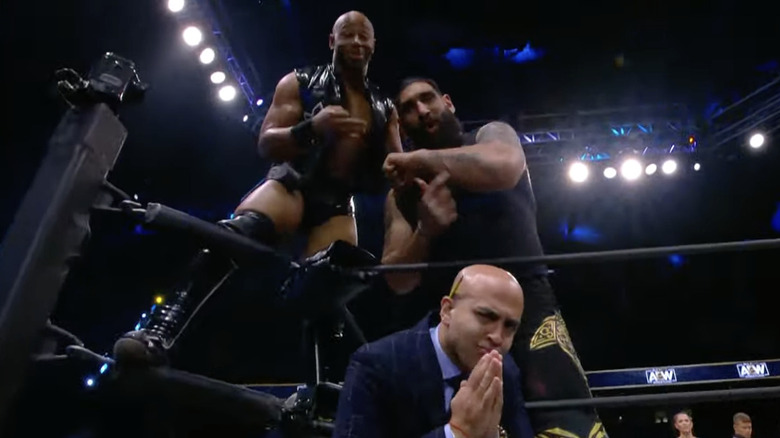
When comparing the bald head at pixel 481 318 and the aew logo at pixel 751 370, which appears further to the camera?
the aew logo at pixel 751 370

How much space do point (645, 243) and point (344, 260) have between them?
9.14 metres

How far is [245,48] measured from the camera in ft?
21.1

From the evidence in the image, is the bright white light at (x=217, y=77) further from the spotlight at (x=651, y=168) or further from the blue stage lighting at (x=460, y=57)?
the spotlight at (x=651, y=168)

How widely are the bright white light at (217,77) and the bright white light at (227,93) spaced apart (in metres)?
0.10

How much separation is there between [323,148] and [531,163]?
604cm

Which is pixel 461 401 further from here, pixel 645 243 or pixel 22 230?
pixel 645 243

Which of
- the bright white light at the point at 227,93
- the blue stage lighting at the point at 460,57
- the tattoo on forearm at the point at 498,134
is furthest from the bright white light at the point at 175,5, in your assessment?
the tattoo on forearm at the point at 498,134

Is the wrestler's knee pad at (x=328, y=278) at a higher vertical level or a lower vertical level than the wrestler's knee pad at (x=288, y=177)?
lower

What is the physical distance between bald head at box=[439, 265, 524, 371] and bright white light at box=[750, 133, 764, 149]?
653 centimetres

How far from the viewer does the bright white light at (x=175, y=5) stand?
17.7 ft

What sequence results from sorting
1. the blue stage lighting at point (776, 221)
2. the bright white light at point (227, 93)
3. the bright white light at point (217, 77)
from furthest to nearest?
1. the blue stage lighting at point (776, 221)
2. the bright white light at point (227, 93)
3. the bright white light at point (217, 77)

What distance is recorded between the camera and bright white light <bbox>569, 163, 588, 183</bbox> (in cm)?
752

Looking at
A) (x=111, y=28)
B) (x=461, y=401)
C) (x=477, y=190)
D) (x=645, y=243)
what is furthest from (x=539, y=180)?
(x=461, y=401)

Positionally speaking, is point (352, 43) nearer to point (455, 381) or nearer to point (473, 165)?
point (473, 165)
